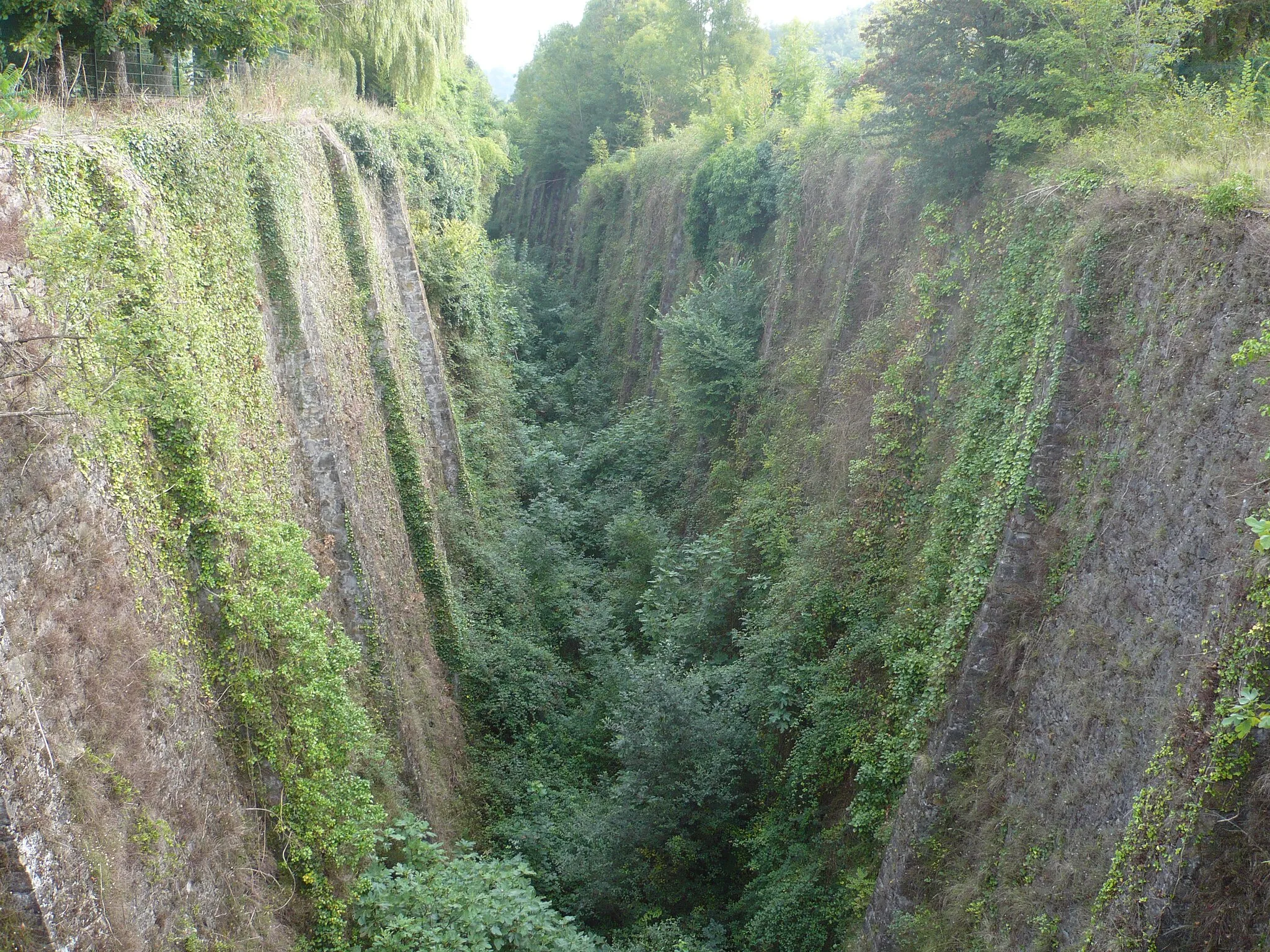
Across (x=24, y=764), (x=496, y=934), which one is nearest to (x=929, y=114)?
(x=496, y=934)

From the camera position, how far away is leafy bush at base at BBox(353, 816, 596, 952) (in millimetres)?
6527

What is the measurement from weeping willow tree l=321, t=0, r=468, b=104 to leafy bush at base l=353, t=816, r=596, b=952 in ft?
46.0

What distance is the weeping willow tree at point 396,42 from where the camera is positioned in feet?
51.2

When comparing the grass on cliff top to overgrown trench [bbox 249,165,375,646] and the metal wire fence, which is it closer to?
overgrown trench [bbox 249,165,375,646]

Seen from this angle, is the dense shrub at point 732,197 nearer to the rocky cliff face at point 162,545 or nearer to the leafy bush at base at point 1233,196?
the rocky cliff face at point 162,545

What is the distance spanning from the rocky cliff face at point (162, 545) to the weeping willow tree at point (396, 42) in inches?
279

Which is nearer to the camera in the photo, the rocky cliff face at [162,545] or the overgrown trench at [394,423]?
the rocky cliff face at [162,545]

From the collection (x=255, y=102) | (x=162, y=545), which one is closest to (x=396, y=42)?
(x=255, y=102)

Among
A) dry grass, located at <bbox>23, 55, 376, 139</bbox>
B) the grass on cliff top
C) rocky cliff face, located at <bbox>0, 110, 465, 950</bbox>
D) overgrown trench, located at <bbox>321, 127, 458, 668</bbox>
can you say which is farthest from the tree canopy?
rocky cliff face, located at <bbox>0, 110, 465, 950</bbox>

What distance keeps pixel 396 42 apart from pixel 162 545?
14152mm

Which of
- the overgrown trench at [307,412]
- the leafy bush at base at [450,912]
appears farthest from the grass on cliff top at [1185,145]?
the overgrown trench at [307,412]

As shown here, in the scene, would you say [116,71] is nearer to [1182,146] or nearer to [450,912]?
[450,912]

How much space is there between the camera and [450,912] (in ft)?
22.3

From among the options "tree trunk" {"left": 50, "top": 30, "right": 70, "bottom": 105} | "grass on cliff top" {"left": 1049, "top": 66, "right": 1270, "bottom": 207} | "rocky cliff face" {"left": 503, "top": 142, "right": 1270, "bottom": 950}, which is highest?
"tree trunk" {"left": 50, "top": 30, "right": 70, "bottom": 105}
